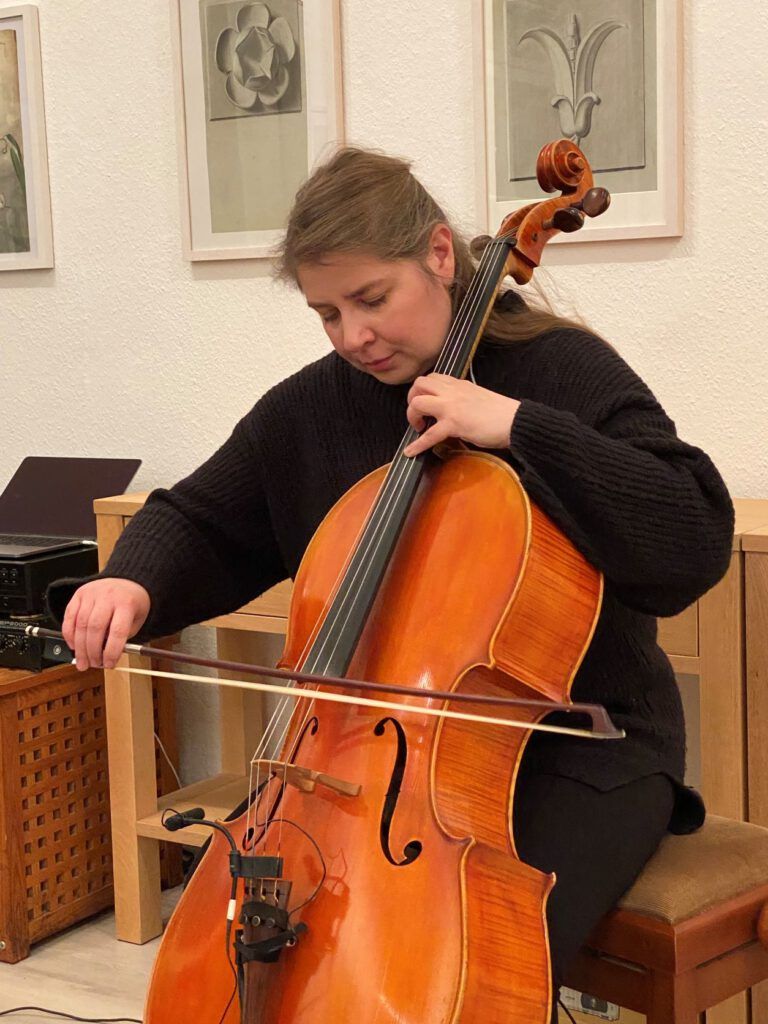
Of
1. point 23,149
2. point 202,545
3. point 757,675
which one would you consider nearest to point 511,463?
point 202,545

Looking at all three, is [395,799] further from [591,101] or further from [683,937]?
[591,101]

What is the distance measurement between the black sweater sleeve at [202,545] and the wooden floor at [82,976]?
863mm

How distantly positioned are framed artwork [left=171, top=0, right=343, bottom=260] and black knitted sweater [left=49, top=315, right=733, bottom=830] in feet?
2.69

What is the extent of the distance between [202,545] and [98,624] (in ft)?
0.84

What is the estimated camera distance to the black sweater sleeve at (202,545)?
5.28ft

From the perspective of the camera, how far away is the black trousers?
1289 mm

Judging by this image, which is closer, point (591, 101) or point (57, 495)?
point (591, 101)

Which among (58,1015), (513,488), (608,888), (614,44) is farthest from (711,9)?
(58,1015)

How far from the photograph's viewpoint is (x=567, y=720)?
1.40 metres

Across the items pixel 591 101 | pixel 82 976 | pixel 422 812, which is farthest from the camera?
pixel 82 976

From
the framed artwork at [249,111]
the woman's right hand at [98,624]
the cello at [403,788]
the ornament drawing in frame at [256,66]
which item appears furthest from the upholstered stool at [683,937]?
the ornament drawing in frame at [256,66]

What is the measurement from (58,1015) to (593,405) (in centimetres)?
140

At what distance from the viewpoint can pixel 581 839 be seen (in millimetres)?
1329

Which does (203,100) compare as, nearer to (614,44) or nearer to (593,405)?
(614,44)
